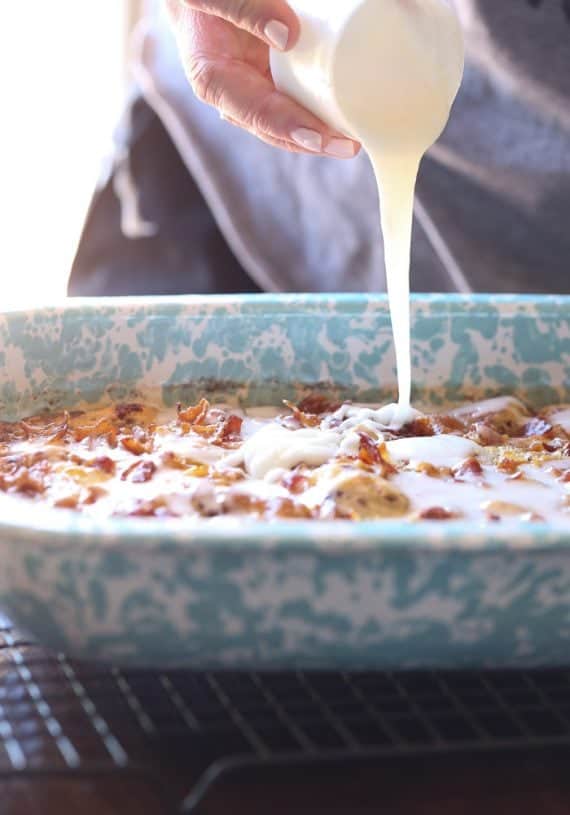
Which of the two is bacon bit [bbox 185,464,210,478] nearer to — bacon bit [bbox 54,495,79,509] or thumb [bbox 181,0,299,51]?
bacon bit [bbox 54,495,79,509]

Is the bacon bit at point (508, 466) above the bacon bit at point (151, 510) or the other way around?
the other way around

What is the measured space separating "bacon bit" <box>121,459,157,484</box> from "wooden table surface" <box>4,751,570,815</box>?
40 cm

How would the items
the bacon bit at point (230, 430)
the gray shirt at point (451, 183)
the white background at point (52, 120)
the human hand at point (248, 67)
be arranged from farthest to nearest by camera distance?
the white background at point (52, 120) → the gray shirt at point (451, 183) → the bacon bit at point (230, 430) → the human hand at point (248, 67)

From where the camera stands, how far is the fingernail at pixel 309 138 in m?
1.37

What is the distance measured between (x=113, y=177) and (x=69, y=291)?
24cm

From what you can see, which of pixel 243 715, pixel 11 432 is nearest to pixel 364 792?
pixel 243 715

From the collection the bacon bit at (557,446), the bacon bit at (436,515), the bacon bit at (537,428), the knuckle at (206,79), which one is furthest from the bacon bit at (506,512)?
the knuckle at (206,79)

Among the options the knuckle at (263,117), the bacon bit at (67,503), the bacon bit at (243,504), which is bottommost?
the bacon bit at (243,504)

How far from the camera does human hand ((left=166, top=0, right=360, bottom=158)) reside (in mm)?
1245

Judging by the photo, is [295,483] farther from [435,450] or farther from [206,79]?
[206,79]

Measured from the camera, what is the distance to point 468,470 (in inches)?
47.2

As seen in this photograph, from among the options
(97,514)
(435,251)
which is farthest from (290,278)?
(97,514)

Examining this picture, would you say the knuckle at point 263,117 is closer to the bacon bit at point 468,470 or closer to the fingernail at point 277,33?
the fingernail at point 277,33

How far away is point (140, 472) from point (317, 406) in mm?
398
